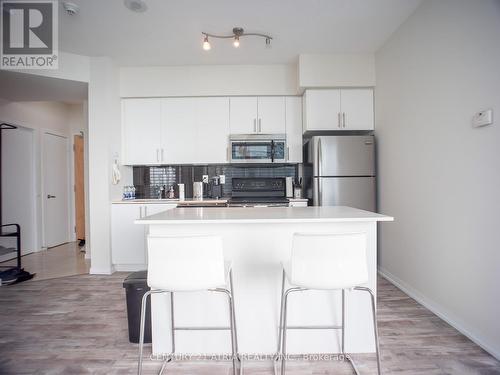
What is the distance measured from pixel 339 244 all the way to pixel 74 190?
18.8ft

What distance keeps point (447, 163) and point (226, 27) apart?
240 centimetres

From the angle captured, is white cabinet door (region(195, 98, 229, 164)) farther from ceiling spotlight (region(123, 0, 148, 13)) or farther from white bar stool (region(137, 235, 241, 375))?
white bar stool (region(137, 235, 241, 375))

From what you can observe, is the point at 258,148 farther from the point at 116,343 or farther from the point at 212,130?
the point at 116,343

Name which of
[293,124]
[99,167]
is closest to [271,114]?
[293,124]

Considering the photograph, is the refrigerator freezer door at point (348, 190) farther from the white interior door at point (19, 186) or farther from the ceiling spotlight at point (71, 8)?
the white interior door at point (19, 186)

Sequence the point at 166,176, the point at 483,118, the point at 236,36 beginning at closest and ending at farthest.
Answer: the point at 483,118 < the point at 236,36 < the point at 166,176

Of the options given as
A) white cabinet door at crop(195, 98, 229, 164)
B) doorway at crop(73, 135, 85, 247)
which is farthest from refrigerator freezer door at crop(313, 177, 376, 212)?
doorway at crop(73, 135, 85, 247)

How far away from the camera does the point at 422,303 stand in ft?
8.16

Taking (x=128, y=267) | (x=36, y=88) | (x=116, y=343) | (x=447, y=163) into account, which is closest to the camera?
(x=116, y=343)

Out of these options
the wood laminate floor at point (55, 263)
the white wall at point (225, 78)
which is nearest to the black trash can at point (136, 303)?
the wood laminate floor at point (55, 263)

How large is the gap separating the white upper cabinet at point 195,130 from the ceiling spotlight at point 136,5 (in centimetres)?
135

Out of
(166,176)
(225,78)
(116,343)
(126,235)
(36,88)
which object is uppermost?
(225,78)

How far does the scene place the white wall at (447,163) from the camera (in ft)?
5.88

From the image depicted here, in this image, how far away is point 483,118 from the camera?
1.80 meters
